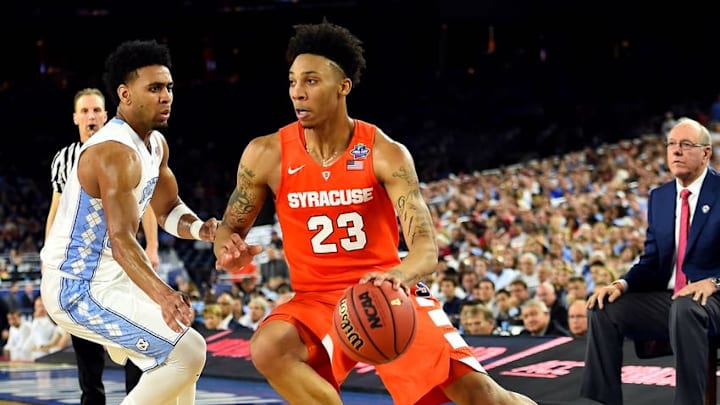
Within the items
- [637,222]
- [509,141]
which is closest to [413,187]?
[637,222]

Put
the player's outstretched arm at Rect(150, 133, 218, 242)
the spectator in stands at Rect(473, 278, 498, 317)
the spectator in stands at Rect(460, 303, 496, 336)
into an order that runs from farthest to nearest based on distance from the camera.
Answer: the spectator in stands at Rect(473, 278, 498, 317)
the spectator in stands at Rect(460, 303, 496, 336)
the player's outstretched arm at Rect(150, 133, 218, 242)

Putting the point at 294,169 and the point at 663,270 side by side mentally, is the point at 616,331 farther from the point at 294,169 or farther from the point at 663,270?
the point at 294,169

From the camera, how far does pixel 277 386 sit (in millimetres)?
4305

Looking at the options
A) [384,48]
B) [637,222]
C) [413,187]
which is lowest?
[637,222]

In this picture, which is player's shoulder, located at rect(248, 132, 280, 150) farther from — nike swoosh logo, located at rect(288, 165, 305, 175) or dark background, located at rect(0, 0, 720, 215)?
dark background, located at rect(0, 0, 720, 215)

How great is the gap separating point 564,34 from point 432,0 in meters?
4.16

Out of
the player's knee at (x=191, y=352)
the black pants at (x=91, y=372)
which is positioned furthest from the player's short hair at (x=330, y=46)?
the black pants at (x=91, y=372)

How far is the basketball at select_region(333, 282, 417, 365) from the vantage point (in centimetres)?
389

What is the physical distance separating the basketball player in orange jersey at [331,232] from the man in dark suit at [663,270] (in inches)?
55.2

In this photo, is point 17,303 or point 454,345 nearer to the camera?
point 454,345

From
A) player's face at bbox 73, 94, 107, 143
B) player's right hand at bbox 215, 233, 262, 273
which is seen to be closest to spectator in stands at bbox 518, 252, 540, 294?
player's face at bbox 73, 94, 107, 143

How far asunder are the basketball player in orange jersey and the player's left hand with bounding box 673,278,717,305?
1.34 meters

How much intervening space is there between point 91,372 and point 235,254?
2.20 meters

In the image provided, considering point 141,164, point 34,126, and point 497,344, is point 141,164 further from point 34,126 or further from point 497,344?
point 34,126
